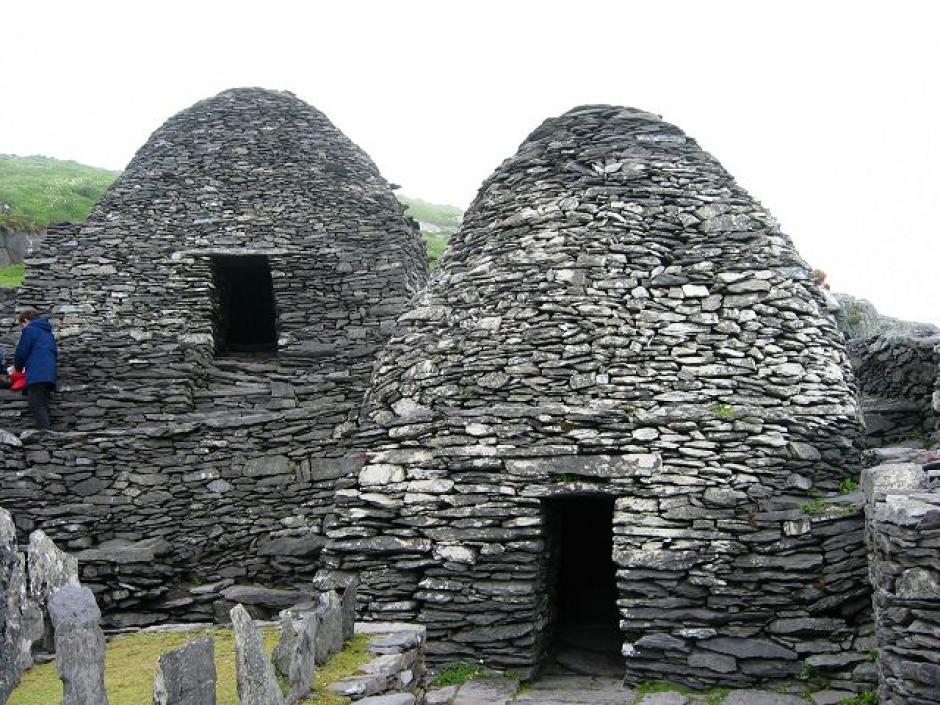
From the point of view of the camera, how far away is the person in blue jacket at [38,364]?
11.5m

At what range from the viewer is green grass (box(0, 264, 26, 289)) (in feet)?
64.5

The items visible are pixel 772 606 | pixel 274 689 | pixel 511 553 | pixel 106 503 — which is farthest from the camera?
pixel 106 503

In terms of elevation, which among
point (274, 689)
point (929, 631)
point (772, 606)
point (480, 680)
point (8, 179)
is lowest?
point (480, 680)

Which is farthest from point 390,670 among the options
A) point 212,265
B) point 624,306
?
point 212,265

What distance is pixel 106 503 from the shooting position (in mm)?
10398

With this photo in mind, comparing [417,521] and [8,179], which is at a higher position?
[8,179]

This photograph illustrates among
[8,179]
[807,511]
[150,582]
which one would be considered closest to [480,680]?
[807,511]

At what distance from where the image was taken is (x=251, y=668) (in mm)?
4207

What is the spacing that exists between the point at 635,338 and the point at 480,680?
12.9 ft

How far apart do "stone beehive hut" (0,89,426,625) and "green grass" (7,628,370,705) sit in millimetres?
2861

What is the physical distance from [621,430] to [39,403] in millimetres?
8048

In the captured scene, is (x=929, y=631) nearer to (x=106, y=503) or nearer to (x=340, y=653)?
(x=340, y=653)

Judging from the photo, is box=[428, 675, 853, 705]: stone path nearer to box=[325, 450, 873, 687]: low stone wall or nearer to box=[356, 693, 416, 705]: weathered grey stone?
box=[325, 450, 873, 687]: low stone wall

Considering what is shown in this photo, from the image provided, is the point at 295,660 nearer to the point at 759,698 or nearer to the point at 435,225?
the point at 759,698
